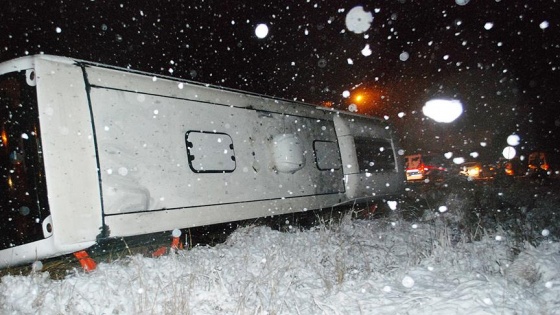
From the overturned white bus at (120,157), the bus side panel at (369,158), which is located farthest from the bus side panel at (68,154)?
the bus side panel at (369,158)

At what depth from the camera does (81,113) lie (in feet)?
12.7

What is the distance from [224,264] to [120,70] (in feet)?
9.05

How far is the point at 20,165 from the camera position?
12.5 ft

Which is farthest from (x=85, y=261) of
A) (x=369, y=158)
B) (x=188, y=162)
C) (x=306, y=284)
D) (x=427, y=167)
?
(x=427, y=167)

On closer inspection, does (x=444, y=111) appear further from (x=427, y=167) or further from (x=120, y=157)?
(x=120, y=157)

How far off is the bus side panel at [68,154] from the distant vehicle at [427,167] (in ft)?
48.2

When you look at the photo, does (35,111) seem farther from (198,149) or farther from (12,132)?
(198,149)

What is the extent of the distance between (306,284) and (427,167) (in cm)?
1398

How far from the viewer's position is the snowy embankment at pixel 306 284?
312 centimetres

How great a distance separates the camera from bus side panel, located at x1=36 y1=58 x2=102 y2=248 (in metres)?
3.62

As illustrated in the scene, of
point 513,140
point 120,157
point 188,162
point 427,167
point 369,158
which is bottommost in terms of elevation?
point 427,167

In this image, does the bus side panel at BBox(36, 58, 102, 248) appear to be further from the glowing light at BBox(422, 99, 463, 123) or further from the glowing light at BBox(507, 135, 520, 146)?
the glowing light at BBox(422, 99, 463, 123)

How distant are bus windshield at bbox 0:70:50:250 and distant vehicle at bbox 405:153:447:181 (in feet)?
49.4

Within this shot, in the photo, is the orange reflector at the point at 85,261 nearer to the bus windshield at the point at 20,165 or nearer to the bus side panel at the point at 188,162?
the bus windshield at the point at 20,165
